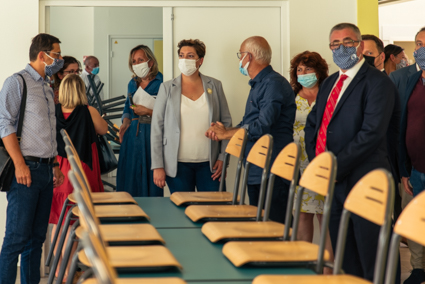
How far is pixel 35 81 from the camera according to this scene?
3324 millimetres

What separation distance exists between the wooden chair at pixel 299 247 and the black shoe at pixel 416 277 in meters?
1.97

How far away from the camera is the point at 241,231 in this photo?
2.31 metres

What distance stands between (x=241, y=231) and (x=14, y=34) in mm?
2968

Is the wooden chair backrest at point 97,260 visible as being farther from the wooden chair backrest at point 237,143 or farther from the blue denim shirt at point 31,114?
the blue denim shirt at point 31,114

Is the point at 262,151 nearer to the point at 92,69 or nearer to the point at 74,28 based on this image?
the point at 92,69

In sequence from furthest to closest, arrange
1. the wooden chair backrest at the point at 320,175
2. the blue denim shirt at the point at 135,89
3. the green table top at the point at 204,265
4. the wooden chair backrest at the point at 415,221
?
the blue denim shirt at the point at 135,89 → the wooden chair backrest at the point at 320,175 → the green table top at the point at 204,265 → the wooden chair backrest at the point at 415,221

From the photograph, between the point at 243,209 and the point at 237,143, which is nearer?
the point at 243,209

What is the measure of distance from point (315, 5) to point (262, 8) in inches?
19.2

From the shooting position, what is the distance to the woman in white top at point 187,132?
394 cm

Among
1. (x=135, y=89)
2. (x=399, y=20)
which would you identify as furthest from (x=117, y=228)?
(x=399, y=20)

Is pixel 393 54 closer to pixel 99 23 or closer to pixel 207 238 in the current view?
pixel 99 23

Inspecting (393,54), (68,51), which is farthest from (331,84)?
(68,51)

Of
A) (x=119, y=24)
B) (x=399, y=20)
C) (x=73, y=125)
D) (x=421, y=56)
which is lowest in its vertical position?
(x=73, y=125)

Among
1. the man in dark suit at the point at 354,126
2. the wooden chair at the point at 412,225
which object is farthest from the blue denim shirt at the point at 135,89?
the wooden chair at the point at 412,225
